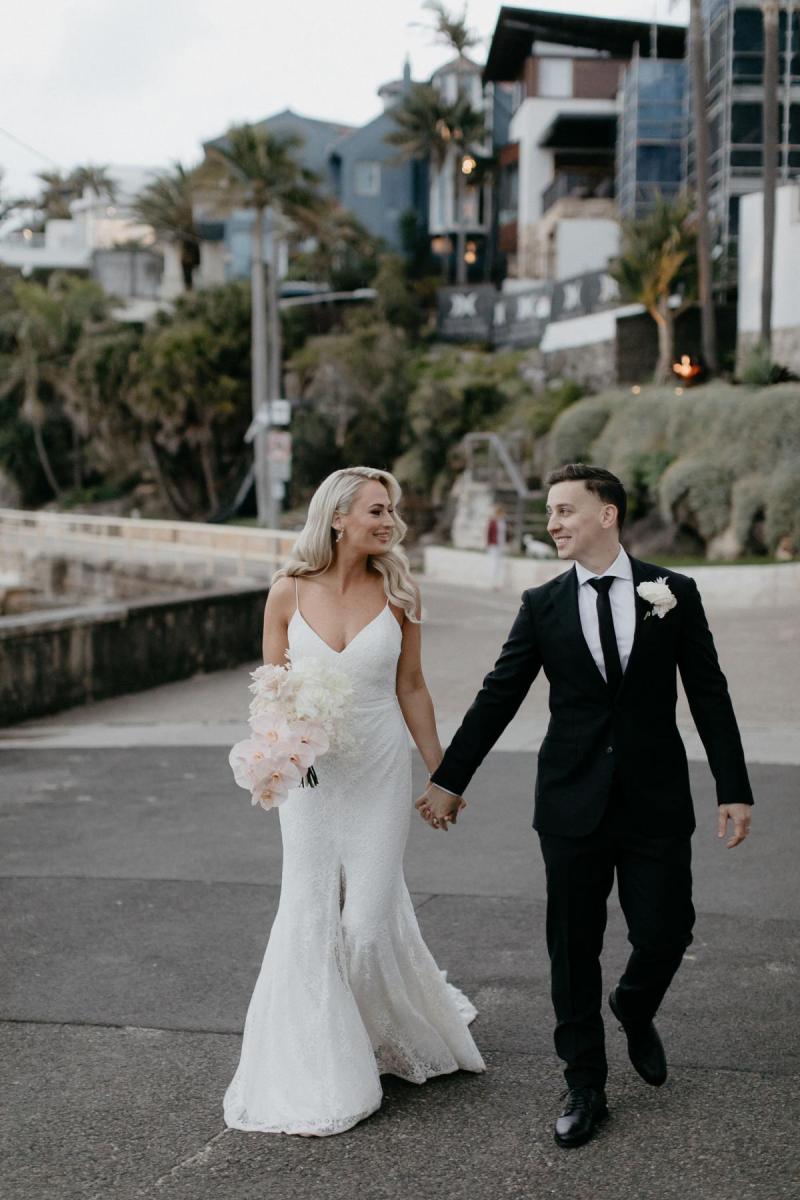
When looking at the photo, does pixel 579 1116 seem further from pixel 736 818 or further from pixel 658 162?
pixel 658 162

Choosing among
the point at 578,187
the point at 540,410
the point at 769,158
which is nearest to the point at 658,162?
the point at 578,187

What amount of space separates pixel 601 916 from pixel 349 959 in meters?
0.79

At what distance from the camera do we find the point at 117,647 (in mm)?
14453

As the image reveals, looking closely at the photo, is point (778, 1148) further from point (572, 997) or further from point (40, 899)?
point (40, 899)

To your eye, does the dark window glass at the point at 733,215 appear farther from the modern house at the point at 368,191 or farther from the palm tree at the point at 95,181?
the palm tree at the point at 95,181

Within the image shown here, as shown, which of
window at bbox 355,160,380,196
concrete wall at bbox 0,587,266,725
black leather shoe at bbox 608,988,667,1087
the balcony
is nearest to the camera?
black leather shoe at bbox 608,988,667,1087

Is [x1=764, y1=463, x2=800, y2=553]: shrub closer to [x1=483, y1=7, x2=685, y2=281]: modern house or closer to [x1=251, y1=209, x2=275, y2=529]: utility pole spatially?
[x1=251, y1=209, x2=275, y2=529]: utility pole

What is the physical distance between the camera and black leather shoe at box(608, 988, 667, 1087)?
436 centimetres

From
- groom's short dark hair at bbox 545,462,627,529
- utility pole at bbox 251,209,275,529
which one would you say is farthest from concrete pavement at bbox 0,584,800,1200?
utility pole at bbox 251,209,275,529

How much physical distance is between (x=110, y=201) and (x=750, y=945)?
88.8 meters

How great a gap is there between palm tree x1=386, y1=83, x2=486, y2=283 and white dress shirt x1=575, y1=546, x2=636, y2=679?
54.9 meters

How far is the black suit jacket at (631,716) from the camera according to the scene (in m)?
4.20

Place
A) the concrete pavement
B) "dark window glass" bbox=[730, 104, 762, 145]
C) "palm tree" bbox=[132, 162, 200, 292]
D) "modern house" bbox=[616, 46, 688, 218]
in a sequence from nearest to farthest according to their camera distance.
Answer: the concrete pavement
"dark window glass" bbox=[730, 104, 762, 145]
"modern house" bbox=[616, 46, 688, 218]
"palm tree" bbox=[132, 162, 200, 292]

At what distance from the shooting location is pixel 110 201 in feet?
290
